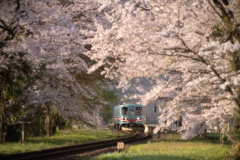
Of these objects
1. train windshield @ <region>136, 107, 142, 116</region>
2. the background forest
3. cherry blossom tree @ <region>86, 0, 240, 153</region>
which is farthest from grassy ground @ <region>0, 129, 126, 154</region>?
train windshield @ <region>136, 107, 142, 116</region>

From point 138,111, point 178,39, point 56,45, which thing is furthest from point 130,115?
point 178,39

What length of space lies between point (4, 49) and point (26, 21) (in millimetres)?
1165

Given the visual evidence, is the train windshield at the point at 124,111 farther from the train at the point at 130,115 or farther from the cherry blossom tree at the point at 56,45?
the cherry blossom tree at the point at 56,45

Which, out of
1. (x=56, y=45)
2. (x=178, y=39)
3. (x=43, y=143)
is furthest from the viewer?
(x=43, y=143)

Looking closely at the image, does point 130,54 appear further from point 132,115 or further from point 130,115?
point 132,115

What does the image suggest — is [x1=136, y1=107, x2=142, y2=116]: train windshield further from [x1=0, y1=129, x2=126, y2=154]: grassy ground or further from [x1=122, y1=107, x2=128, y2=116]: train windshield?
[x1=0, y1=129, x2=126, y2=154]: grassy ground

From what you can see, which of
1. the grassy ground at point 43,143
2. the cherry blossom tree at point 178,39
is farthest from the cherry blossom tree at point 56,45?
the grassy ground at point 43,143

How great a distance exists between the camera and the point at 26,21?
11.2m

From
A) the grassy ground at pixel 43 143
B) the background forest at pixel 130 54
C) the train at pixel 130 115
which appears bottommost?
the grassy ground at pixel 43 143

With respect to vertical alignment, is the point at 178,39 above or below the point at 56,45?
below

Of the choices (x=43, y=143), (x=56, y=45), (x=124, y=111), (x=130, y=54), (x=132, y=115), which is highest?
(x=56, y=45)

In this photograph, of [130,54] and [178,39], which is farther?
[130,54]

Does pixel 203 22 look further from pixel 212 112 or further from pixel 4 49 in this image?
pixel 4 49

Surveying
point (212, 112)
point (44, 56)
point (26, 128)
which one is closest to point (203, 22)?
point (212, 112)
